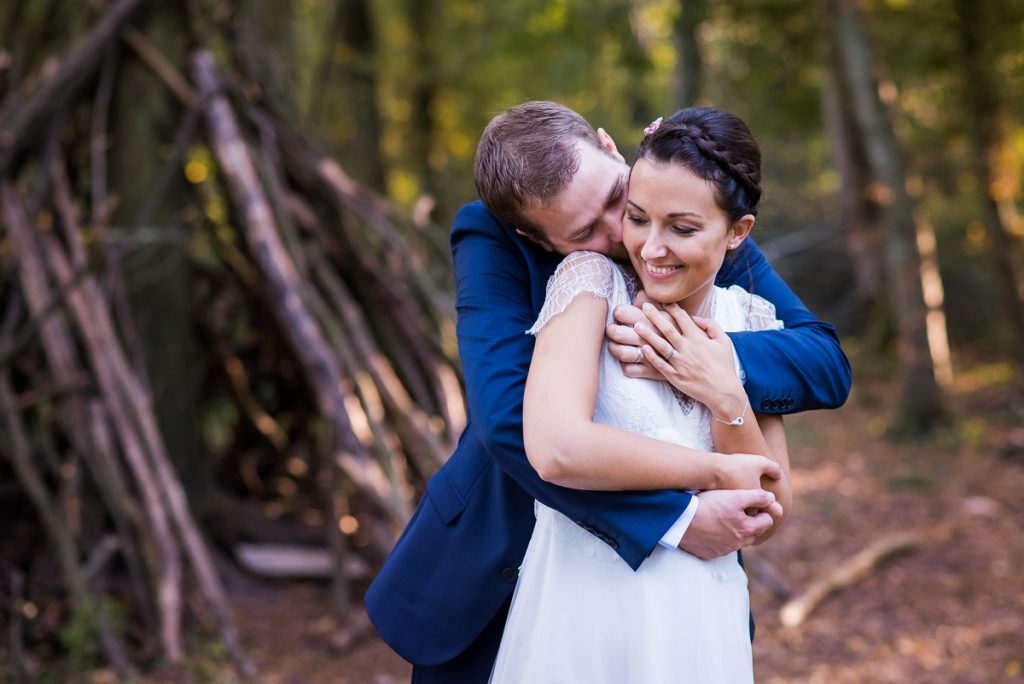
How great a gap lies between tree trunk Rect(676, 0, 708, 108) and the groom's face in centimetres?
733

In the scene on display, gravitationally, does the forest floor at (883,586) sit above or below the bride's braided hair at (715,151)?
below

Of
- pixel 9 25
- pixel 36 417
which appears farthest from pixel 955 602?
pixel 9 25

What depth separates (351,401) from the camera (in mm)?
4215

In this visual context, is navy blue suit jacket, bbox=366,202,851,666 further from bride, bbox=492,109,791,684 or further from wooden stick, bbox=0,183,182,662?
wooden stick, bbox=0,183,182,662

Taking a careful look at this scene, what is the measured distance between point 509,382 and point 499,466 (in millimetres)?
199

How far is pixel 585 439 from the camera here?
1.66 m

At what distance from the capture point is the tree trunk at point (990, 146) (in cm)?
840

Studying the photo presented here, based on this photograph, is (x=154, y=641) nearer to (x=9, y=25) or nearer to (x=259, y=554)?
(x=259, y=554)

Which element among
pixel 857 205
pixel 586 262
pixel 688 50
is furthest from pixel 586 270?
pixel 857 205

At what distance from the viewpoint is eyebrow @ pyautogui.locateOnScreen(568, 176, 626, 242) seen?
185 cm

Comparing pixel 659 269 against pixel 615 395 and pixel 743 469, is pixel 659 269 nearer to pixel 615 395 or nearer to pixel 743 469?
pixel 615 395

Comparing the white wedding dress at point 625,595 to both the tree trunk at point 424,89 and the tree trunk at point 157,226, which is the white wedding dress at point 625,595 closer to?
the tree trunk at point 157,226

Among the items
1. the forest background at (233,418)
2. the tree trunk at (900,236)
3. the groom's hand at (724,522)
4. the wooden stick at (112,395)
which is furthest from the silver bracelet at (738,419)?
Answer: the tree trunk at (900,236)

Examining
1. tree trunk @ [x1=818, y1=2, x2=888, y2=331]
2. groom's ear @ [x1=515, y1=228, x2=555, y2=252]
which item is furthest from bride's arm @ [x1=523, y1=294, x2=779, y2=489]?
tree trunk @ [x1=818, y1=2, x2=888, y2=331]
